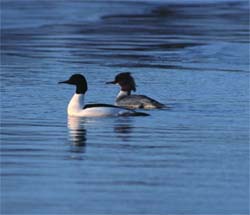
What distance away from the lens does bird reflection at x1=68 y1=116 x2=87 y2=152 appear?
12914 millimetres

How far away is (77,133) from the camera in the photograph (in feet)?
46.7

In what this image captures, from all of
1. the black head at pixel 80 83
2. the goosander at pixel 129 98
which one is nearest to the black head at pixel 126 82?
the goosander at pixel 129 98

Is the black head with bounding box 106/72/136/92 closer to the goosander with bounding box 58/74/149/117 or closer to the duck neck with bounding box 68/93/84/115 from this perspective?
the duck neck with bounding box 68/93/84/115

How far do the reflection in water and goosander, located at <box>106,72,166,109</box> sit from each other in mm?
1101

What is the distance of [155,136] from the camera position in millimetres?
13797

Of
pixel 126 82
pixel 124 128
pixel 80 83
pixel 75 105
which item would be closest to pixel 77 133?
pixel 124 128

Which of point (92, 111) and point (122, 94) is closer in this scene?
point (92, 111)

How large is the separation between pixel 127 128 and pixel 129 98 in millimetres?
2986

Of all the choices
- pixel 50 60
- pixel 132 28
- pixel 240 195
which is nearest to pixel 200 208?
pixel 240 195

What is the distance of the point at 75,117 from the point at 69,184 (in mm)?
5528

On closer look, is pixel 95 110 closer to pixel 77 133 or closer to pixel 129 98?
pixel 129 98

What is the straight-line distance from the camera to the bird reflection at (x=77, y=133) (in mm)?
12914

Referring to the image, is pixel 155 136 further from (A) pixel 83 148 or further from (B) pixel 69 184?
(B) pixel 69 184

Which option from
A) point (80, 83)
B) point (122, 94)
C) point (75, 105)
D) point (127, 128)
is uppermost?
point (122, 94)
